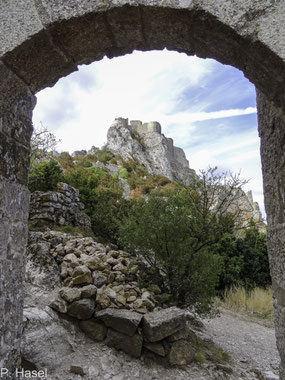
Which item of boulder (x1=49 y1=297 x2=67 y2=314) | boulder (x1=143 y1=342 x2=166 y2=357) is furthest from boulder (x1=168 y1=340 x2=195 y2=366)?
boulder (x1=49 y1=297 x2=67 y2=314)

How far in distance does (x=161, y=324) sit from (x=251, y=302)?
15.7 feet

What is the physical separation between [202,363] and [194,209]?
278 cm

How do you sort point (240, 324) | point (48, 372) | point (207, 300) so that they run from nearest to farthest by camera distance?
point (48, 372) → point (207, 300) → point (240, 324)

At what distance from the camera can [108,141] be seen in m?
36.8

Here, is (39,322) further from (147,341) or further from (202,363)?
(202,363)

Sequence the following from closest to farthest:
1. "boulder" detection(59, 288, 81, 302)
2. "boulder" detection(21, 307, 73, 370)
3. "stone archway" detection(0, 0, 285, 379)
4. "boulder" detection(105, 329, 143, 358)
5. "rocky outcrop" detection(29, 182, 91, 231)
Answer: "stone archway" detection(0, 0, 285, 379)
"boulder" detection(21, 307, 73, 370)
"boulder" detection(105, 329, 143, 358)
"boulder" detection(59, 288, 81, 302)
"rocky outcrop" detection(29, 182, 91, 231)

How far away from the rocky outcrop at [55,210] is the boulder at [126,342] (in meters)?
4.68

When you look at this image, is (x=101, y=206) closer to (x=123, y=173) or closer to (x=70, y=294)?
(x=70, y=294)

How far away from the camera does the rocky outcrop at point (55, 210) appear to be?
8164 millimetres

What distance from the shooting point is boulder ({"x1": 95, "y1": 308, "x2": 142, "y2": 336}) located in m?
3.90

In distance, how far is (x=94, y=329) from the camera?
4.08 m

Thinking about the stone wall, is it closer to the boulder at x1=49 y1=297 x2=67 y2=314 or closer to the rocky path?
the rocky path

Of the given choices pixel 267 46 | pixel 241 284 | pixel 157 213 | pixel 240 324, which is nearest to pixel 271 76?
pixel 267 46

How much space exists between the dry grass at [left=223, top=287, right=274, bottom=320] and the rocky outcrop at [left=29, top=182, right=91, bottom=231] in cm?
458
